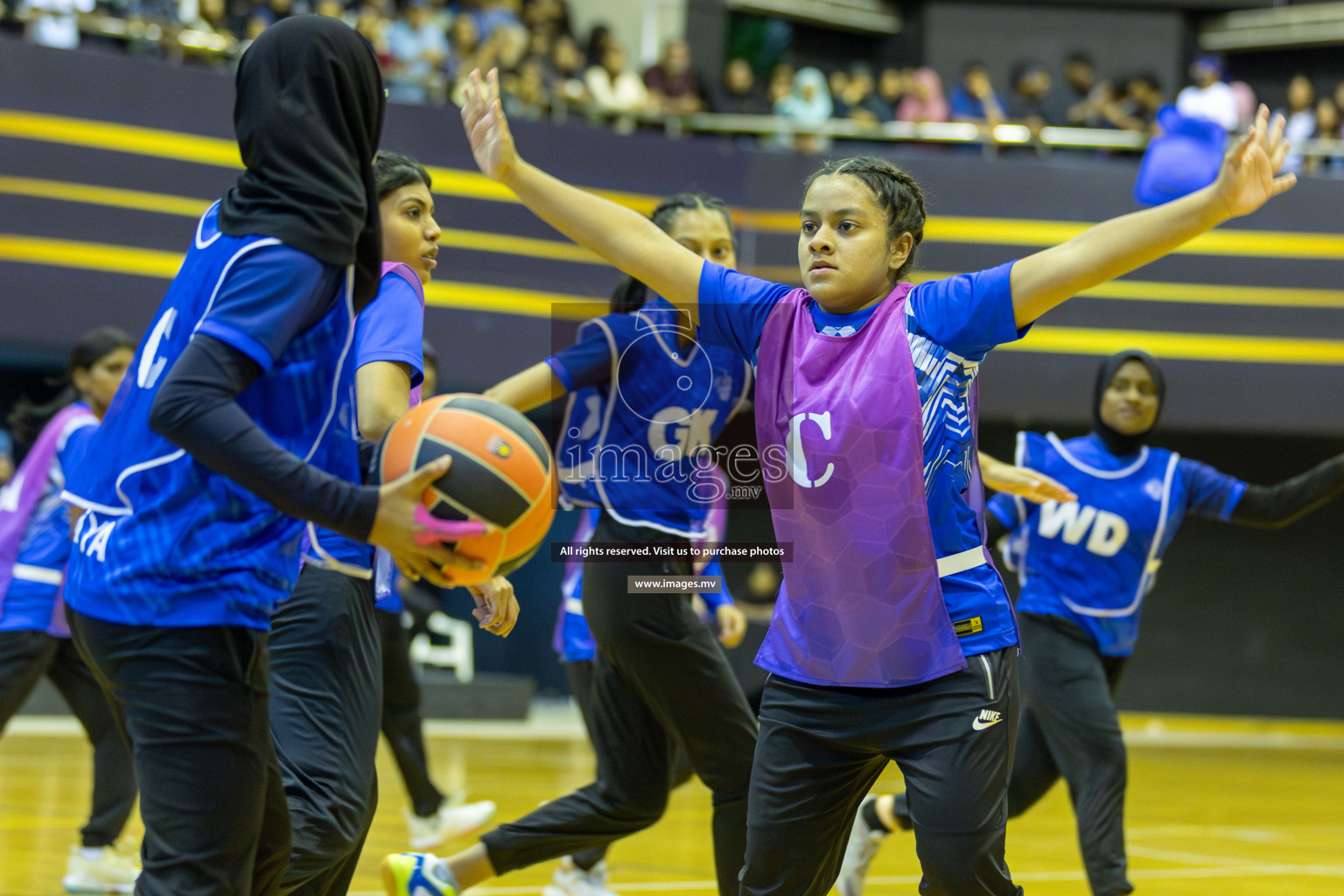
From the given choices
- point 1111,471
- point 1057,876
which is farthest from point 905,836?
point 1111,471

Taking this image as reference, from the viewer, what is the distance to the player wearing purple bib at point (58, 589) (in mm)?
5309

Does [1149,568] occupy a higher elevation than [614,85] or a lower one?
lower

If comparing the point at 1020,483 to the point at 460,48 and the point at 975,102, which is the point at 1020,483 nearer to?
the point at 460,48

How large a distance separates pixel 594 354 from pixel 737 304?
3.66 ft

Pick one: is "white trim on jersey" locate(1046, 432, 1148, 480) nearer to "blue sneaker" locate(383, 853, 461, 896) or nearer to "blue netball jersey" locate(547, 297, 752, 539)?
"blue netball jersey" locate(547, 297, 752, 539)

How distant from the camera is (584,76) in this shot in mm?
14438

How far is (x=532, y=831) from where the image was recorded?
4.20 metres

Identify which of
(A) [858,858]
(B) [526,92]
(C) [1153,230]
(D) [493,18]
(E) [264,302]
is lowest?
(A) [858,858]

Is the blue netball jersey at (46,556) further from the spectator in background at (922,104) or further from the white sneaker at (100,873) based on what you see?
the spectator in background at (922,104)

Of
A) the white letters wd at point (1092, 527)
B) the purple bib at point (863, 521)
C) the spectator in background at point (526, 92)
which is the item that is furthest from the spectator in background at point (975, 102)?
the purple bib at point (863, 521)

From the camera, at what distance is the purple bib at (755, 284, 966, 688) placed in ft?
9.70

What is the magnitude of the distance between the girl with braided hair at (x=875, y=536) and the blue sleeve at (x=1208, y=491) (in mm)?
2671

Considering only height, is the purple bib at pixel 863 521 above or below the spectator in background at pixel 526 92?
below

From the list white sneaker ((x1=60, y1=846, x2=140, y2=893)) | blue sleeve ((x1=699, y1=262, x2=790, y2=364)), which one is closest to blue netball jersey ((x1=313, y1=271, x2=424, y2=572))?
blue sleeve ((x1=699, y1=262, x2=790, y2=364))
